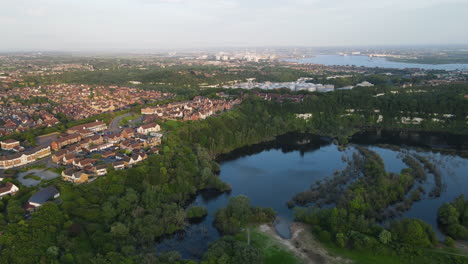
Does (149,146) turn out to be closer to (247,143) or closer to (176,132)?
(176,132)

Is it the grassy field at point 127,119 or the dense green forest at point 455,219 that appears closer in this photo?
the dense green forest at point 455,219

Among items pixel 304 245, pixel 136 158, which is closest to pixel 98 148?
pixel 136 158

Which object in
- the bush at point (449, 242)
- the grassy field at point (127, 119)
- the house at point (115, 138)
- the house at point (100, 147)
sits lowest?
the bush at point (449, 242)

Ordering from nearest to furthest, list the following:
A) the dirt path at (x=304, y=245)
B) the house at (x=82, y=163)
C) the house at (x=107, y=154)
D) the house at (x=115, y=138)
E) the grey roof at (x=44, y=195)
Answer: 1. the dirt path at (x=304, y=245)
2. the grey roof at (x=44, y=195)
3. the house at (x=82, y=163)
4. the house at (x=107, y=154)
5. the house at (x=115, y=138)

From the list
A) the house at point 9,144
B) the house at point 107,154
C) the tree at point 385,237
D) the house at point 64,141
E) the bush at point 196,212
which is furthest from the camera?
the house at point 64,141

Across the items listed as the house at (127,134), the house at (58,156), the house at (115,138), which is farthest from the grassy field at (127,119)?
the house at (58,156)

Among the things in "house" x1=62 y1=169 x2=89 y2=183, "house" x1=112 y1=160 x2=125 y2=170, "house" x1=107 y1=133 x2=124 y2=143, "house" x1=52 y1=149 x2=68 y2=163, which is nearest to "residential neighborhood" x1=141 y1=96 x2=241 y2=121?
"house" x1=107 y1=133 x2=124 y2=143

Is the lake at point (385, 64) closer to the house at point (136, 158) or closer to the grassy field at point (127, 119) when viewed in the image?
the grassy field at point (127, 119)
